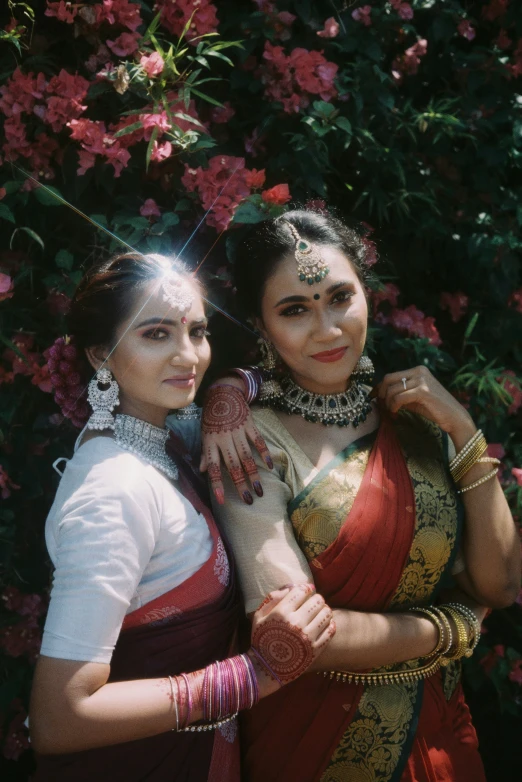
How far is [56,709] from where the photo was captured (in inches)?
52.0

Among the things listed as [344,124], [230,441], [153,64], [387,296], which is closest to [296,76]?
[344,124]

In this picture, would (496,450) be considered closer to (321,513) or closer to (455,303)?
(455,303)

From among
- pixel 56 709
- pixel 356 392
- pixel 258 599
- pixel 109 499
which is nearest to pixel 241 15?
pixel 356 392

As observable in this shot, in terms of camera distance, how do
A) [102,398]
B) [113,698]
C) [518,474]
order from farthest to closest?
[518,474], [102,398], [113,698]

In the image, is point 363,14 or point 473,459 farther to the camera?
point 363,14

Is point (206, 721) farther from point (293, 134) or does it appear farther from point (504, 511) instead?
point (293, 134)

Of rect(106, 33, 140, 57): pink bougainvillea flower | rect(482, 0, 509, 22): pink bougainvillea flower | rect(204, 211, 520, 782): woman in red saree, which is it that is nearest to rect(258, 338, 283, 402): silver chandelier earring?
rect(204, 211, 520, 782): woman in red saree

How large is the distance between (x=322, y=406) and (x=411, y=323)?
1.88 ft

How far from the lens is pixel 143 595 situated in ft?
4.89

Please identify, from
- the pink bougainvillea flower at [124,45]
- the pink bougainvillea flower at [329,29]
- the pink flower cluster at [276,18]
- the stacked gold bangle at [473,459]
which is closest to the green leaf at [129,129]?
the pink bougainvillea flower at [124,45]

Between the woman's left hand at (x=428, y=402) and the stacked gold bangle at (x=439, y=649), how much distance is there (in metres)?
0.43

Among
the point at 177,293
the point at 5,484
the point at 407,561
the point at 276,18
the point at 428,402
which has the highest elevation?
the point at 276,18

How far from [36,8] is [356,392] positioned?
4.38ft

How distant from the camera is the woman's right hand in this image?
1.45 metres
